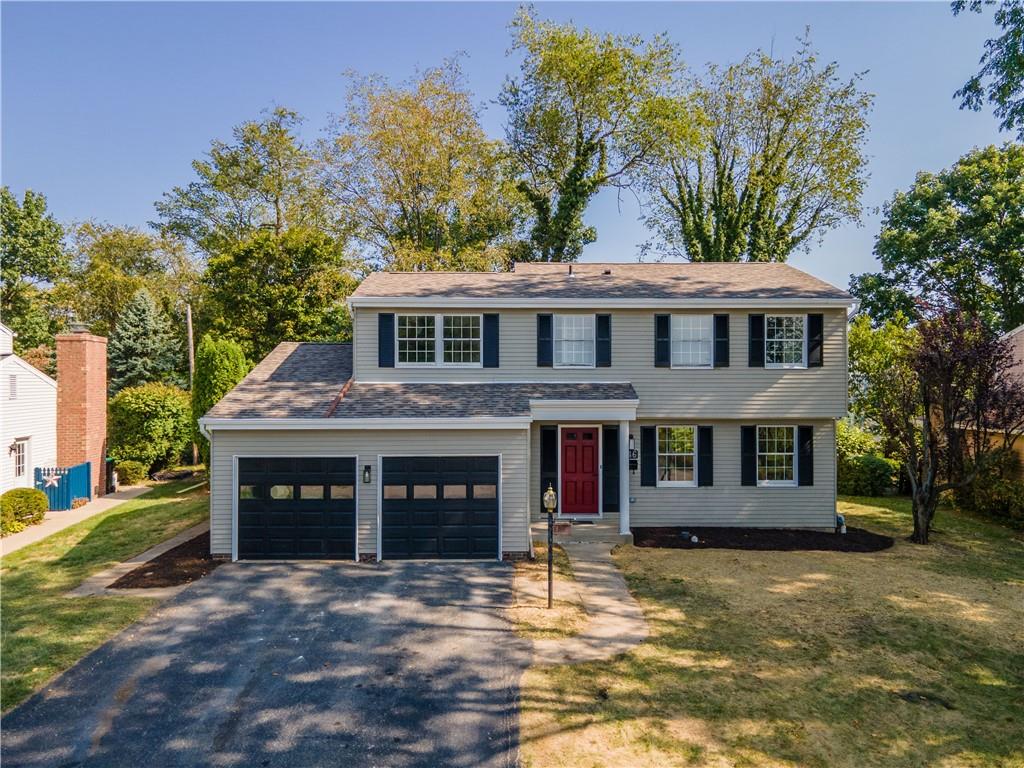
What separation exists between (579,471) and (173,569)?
9.27 metres

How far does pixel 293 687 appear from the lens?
730 cm

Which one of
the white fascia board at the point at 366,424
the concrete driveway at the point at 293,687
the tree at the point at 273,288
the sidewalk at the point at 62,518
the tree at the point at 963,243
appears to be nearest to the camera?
the concrete driveway at the point at 293,687

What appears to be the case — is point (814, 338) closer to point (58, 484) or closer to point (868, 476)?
point (868, 476)

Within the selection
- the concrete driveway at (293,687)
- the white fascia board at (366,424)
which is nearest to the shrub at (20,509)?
the white fascia board at (366,424)

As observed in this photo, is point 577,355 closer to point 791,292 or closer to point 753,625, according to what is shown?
point 791,292

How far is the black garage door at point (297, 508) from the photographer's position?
12.5 meters

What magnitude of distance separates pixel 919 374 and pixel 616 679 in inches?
473

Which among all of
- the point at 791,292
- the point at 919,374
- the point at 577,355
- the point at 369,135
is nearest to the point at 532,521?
the point at 577,355

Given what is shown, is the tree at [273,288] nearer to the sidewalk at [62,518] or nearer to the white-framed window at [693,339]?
the sidewalk at [62,518]

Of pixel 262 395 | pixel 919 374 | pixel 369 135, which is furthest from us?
pixel 369 135

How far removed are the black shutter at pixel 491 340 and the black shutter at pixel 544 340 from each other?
111 centimetres

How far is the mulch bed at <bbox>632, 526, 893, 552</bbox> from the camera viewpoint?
13859mm

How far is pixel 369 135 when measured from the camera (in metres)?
28.9

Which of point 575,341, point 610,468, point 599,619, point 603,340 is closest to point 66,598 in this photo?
point 599,619
